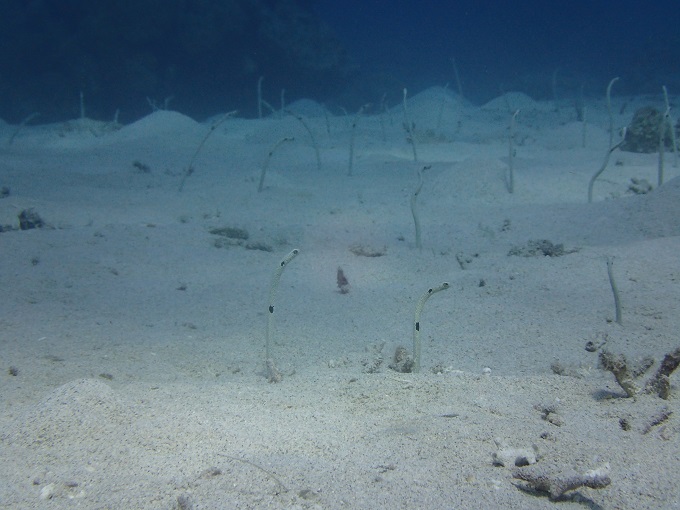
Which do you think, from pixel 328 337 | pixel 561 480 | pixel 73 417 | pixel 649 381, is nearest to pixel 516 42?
pixel 328 337

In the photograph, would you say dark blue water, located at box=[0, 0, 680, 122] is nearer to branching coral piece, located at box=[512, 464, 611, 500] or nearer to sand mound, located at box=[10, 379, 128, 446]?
sand mound, located at box=[10, 379, 128, 446]

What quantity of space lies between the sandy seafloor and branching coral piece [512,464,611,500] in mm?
42

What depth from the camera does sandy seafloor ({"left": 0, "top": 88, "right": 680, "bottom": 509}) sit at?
2.05 m

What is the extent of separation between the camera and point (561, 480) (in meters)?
1.87

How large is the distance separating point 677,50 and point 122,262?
138ft

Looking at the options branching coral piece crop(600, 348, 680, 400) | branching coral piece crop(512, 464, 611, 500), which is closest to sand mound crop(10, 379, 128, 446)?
branching coral piece crop(512, 464, 611, 500)

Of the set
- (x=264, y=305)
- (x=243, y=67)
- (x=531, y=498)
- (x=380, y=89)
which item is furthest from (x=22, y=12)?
(x=531, y=498)

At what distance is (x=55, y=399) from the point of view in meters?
2.55

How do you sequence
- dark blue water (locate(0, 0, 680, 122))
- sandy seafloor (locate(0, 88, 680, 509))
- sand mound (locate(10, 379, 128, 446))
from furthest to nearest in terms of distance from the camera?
dark blue water (locate(0, 0, 680, 122)) → sand mound (locate(10, 379, 128, 446)) → sandy seafloor (locate(0, 88, 680, 509))

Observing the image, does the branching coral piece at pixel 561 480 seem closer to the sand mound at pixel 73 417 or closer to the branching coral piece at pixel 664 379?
the branching coral piece at pixel 664 379

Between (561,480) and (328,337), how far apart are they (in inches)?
115

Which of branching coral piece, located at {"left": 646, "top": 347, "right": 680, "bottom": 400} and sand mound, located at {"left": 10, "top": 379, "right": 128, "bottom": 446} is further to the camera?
branching coral piece, located at {"left": 646, "top": 347, "right": 680, "bottom": 400}

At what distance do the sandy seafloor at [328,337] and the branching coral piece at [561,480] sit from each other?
0.14 feet

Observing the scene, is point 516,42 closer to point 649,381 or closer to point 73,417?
point 649,381
